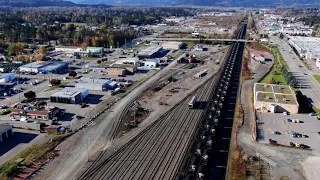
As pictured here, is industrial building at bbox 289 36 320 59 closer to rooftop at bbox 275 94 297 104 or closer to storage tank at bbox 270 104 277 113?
rooftop at bbox 275 94 297 104

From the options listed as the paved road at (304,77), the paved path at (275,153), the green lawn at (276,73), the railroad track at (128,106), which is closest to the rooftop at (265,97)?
the paved path at (275,153)

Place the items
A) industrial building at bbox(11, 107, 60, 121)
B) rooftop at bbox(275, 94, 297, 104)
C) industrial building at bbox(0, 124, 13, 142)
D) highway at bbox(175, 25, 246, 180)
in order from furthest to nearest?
1. rooftop at bbox(275, 94, 297, 104)
2. industrial building at bbox(11, 107, 60, 121)
3. industrial building at bbox(0, 124, 13, 142)
4. highway at bbox(175, 25, 246, 180)

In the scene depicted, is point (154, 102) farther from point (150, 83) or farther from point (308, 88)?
point (308, 88)

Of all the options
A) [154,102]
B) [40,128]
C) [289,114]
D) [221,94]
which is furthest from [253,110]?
[40,128]

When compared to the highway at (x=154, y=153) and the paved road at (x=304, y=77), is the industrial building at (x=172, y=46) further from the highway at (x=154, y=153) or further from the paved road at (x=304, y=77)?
the highway at (x=154, y=153)

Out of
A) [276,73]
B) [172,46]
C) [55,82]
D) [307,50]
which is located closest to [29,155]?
[55,82]

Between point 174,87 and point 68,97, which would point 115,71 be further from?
point 68,97

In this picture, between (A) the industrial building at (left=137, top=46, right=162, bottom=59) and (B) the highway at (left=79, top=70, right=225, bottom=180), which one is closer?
(B) the highway at (left=79, top=70, right=225, bottom=180)

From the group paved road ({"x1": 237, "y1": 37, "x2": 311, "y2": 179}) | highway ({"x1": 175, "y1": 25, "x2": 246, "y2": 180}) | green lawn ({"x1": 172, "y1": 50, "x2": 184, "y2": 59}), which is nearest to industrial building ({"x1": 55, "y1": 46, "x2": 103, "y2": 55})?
green lawn ({"x1": 172, "y1": 50, "x2": 184, "y2": 59})
